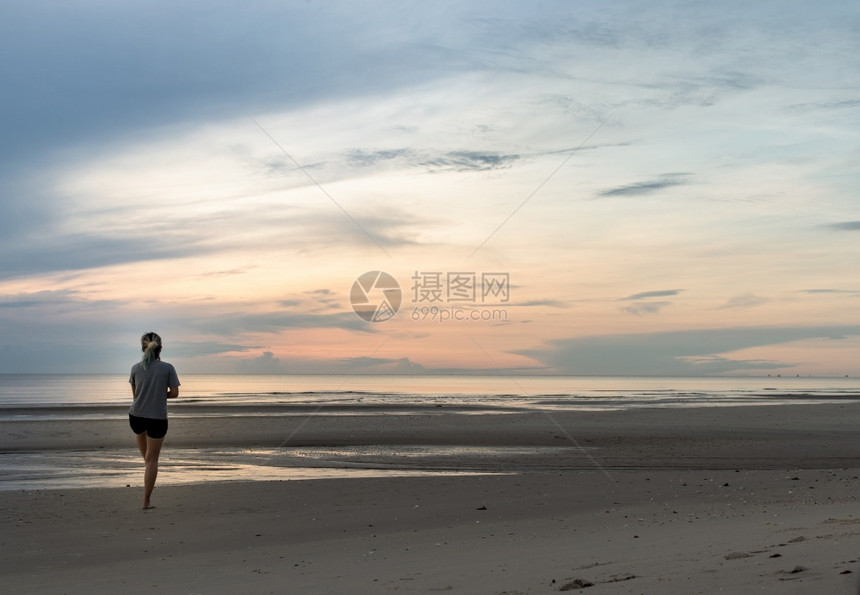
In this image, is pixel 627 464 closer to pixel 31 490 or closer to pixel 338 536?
pixel 338 536

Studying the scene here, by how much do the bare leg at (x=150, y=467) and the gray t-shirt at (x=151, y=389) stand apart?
0.34 m

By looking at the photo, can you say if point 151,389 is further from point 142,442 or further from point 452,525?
point 452,525

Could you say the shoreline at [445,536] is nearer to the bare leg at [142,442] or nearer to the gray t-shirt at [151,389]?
the bare leg at [142,442]

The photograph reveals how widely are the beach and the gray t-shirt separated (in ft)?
4.03

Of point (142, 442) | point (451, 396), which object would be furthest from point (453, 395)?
point (142, 442)

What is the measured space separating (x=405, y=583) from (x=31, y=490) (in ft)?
27.5

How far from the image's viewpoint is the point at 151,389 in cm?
1058

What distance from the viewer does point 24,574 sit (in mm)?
7168

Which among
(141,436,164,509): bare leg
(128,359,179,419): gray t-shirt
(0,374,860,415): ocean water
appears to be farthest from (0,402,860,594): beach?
(0,374,860,415): ocean water

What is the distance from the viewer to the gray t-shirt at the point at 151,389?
10570mm

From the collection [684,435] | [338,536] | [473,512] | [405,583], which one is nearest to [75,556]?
[338,536]

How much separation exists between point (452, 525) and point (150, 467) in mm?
4012

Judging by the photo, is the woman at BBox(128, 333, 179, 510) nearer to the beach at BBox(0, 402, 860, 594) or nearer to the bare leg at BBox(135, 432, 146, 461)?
the bare leg at BBox(135, 432, 146, 461)

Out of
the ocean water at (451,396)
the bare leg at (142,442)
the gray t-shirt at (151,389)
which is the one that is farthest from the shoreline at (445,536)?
the ocean water at (451,396)
